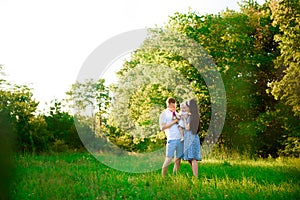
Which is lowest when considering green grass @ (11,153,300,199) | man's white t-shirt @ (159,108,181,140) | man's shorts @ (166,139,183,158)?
green grass @ (11,153,300,199)

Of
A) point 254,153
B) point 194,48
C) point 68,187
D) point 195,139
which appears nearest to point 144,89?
point 194,48

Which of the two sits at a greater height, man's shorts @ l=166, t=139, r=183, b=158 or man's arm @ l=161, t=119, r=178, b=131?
man's arm @ l=161, t=119, r=178, b=131

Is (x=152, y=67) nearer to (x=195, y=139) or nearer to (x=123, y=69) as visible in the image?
(x=123, y=69)

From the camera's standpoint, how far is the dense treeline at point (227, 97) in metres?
14.2

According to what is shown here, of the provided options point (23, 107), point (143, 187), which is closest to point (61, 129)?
point (23, 107)

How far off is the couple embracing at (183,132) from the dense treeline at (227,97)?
6.71 metres

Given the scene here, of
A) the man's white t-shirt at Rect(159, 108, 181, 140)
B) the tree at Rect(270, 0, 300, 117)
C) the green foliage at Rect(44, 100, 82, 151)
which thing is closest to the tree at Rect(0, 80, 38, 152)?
the green foliage at Rect(44, 100, 82, 151)

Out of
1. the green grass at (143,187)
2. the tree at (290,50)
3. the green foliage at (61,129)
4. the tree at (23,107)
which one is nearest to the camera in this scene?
the green grass at (143,187)

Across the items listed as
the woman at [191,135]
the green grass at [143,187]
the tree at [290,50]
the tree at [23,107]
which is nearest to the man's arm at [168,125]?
the woman at [191,135]

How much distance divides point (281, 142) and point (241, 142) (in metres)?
1.49

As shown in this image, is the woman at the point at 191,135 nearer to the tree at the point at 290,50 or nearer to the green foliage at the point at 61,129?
the tree at the point at 290,50

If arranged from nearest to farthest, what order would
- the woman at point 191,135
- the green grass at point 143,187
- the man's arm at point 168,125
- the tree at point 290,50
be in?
the green grass at point 143,187 → the woman at point 191,135 → the man's arm at point 168,125 → the tree at point 290,50

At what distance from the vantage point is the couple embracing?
710 cm

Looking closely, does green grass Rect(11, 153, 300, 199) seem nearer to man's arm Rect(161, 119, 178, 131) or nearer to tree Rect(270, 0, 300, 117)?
man's arm Rect(161, 119, 178, 131)
